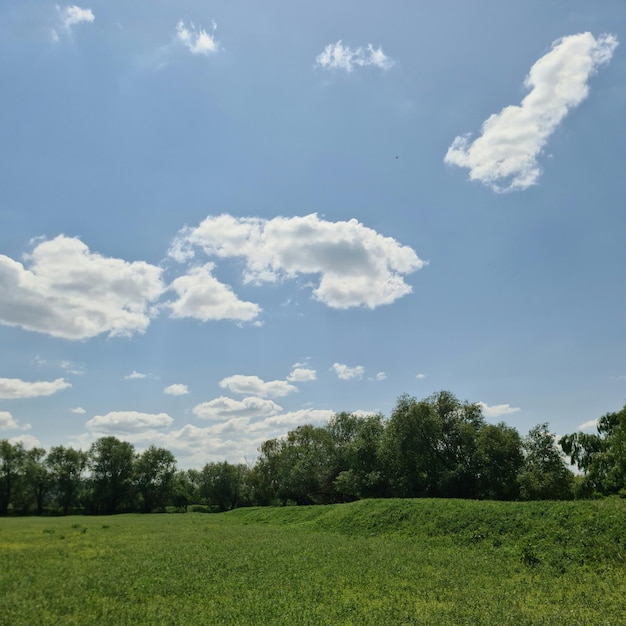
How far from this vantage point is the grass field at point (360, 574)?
1499cm

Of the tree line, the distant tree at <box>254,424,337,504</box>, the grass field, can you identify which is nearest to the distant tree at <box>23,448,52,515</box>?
the tree line

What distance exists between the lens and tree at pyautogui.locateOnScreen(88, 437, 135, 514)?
105m

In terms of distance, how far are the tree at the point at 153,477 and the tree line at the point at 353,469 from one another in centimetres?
25

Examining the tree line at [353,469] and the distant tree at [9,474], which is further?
the distant tree at [9,474]

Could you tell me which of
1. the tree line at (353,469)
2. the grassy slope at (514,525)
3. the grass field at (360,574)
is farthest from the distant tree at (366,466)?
the grass field at (360,574)

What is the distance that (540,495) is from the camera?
5244 centimetres

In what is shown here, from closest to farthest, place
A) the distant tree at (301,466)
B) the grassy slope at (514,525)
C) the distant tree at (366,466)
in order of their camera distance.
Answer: the grassy slope at (514,525) < the distant tree at (366,466) < the distant tree at (301,466)

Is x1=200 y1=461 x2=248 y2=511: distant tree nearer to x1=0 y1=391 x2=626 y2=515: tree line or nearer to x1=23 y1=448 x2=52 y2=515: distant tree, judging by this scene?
x1=0 y1=391 x2=626 y2=515: tree line

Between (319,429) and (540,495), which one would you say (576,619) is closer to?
(540,495)

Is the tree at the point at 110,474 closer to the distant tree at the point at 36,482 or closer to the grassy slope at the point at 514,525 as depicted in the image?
the distant tree at the point at 36,482

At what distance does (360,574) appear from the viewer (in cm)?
2109

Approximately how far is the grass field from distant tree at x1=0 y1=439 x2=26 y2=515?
8471cm

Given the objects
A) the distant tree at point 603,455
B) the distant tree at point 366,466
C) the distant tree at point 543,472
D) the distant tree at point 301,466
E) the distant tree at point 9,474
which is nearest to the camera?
the distant tree at point 603,455

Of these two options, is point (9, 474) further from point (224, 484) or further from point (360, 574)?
point (360, 574)
